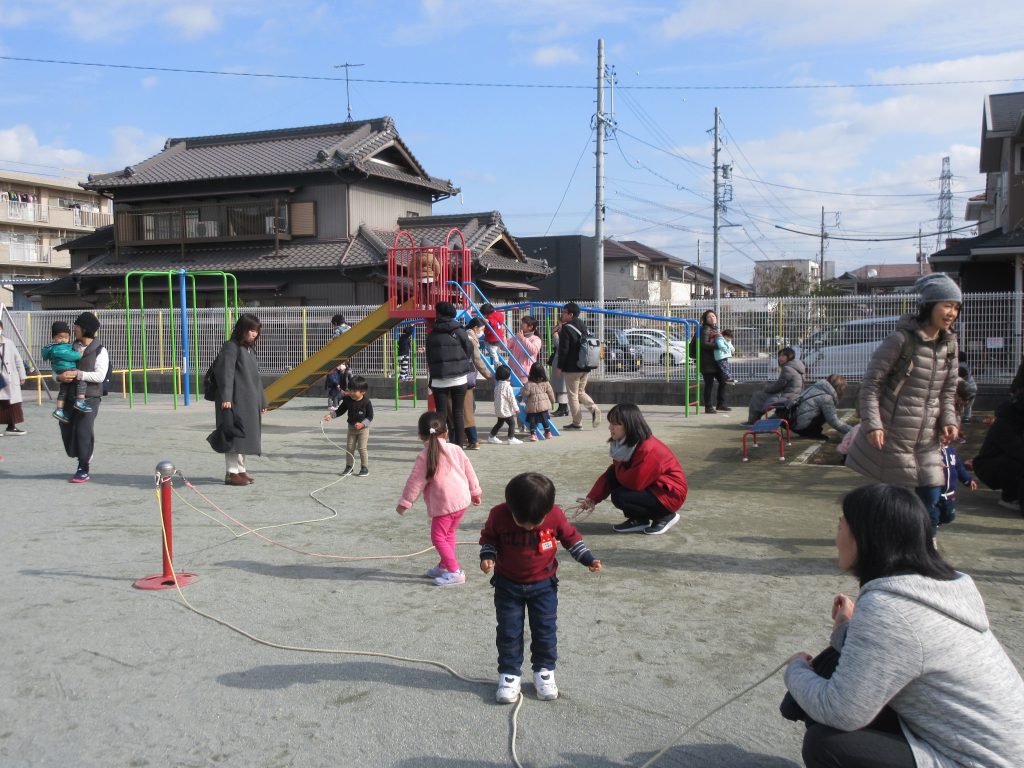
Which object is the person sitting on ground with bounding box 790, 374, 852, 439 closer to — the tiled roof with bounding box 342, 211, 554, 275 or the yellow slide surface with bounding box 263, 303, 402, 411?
the yellow slide surface with bounding box 263, 303, 402, 411

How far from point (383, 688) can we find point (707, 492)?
4.86 meters

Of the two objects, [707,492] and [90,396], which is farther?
[90,396]

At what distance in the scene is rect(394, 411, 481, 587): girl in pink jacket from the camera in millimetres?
5195

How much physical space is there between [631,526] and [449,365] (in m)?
3.57

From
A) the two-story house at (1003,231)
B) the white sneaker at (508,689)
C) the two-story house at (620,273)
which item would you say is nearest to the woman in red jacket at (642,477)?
the white sneaker at (508,689)

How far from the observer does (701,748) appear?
3.21 metres

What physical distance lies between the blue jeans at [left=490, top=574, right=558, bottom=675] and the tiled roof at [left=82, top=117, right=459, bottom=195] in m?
23.3

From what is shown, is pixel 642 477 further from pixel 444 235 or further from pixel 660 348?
pixel 444 235

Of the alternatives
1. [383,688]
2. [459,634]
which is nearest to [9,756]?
[383,688]

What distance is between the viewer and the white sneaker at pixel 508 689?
3.57 m

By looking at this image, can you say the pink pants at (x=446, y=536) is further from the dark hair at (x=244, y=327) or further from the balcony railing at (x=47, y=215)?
the balcony railing at (x=47, y=215)

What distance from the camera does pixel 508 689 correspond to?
11.7ft

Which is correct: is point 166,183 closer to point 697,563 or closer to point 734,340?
point 734,340

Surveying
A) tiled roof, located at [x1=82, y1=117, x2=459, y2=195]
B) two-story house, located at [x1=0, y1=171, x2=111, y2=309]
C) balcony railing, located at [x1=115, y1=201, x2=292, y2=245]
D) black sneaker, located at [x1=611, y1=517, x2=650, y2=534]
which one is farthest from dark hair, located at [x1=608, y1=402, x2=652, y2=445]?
two-story house, located at [x1=0, y1=171, x2=111, y2=309]
